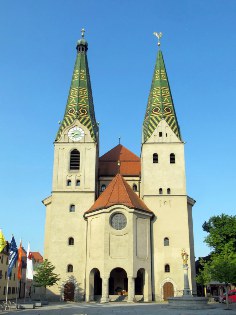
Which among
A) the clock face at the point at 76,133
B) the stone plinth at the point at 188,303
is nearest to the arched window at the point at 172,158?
the clock face at the point at 76,133

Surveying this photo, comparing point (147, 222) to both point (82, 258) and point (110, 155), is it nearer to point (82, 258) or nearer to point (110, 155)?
point (82, 258)

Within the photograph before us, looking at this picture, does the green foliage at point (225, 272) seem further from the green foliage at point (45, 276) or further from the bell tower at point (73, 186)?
the green foliage at point (45, 276)

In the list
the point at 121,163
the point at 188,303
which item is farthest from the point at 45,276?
the point at 121,163

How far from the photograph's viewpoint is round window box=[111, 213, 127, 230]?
121 feet

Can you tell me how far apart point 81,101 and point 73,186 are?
35.6 ft

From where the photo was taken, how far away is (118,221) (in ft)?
122

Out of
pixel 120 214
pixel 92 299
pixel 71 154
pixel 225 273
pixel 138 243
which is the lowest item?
pixel 92 299

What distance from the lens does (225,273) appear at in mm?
30016

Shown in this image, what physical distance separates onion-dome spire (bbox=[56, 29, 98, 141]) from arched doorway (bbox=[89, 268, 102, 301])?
49.2 ft

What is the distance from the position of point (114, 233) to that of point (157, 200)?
267 inches

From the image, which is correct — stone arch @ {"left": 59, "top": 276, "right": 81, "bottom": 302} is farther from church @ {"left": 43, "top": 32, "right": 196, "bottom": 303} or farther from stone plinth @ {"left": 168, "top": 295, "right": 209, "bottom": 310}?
stone plinth @ {"left": 168, "top": 295, "right": 209, "bottom": 310}

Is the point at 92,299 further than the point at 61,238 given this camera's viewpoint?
No

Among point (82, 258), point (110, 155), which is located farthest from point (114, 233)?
point (110, 155)

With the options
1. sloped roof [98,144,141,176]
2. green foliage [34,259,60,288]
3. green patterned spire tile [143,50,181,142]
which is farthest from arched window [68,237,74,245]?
green patterned spire tile [143,50,181,142]
